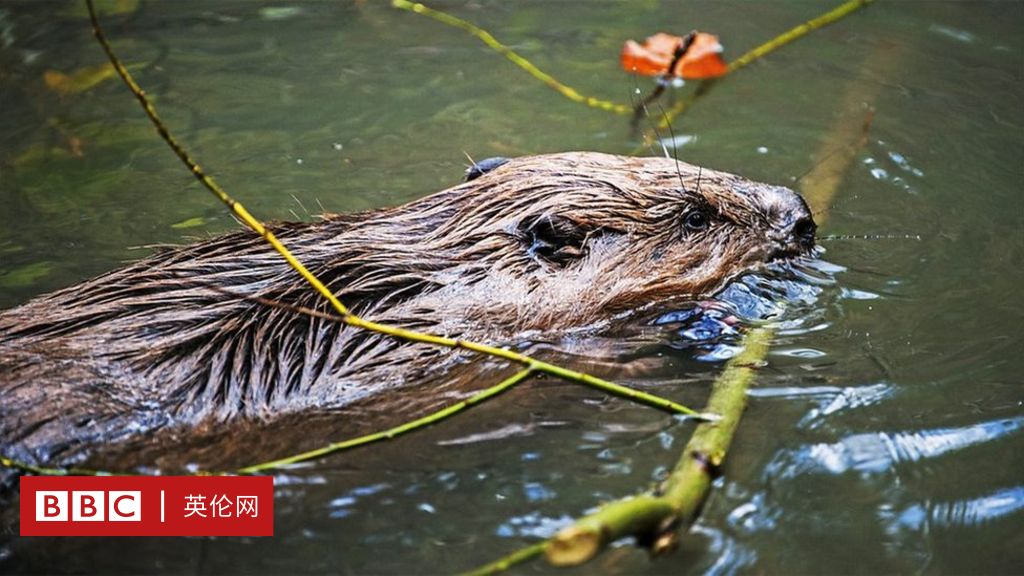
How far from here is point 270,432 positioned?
3.21 meters

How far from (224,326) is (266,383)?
210 mm

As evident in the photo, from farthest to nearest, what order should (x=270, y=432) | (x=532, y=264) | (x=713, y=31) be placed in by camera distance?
(x=713, y=31) < (x=532, y=264) < (x=270, y=432)

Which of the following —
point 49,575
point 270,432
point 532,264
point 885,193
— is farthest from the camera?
point 885,193

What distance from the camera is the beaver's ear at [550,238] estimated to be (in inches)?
152

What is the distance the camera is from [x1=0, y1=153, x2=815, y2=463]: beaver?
3123 millimetres

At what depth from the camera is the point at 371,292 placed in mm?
3562

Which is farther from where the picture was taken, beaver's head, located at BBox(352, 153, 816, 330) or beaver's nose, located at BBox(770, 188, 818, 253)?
beaver's nose, located at BBox(770, 188, 818, 253)

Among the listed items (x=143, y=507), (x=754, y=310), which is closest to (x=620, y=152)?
(x=754, y=310)

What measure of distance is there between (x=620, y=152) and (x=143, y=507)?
3.22 m

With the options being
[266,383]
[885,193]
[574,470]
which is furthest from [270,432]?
[885,193]

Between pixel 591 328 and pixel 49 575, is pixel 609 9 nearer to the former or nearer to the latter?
pixel 591 328

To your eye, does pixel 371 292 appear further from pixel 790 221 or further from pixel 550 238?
pixel 790 221

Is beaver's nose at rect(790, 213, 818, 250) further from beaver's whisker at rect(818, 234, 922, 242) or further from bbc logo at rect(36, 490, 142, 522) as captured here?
bbc logo at rect(36, 490, 142, 522)

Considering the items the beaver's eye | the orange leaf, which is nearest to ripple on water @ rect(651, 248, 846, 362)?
the beaver's eye
